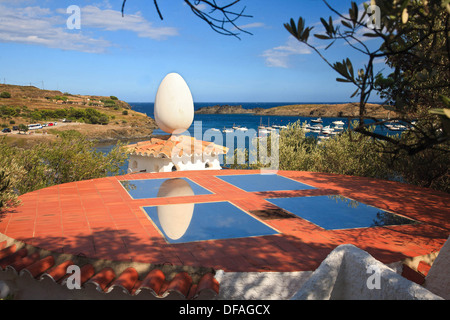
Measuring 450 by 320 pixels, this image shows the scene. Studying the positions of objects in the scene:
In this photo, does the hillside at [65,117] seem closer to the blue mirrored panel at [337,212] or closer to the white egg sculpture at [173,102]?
the white egg sculpture at [173,102]

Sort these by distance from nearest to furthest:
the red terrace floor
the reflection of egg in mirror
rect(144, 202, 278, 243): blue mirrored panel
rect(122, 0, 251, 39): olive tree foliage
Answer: rect(122, 0, 251, 39): olive tree foliage → the red terrace floor → rect(144, 202, 278, 243): blue mirrored panel → the reflection of egg in mirror

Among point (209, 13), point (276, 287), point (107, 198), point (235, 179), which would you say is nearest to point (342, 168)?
point (235, 179)

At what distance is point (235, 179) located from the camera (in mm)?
8570

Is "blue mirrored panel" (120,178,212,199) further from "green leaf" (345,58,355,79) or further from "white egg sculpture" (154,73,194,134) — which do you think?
"green leaf" (345,58,355,79)

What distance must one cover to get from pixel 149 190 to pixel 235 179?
227 cm

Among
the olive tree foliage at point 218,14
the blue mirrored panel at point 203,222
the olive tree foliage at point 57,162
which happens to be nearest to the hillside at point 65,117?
the olive tree foliage at point 57,162

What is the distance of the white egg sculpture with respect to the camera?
10.5m

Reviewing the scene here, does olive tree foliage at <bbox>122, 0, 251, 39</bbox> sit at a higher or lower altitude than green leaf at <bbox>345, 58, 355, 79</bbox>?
higher

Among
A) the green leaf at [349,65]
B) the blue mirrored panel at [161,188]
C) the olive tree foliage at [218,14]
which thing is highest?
the olive tree foliage at [218,14]

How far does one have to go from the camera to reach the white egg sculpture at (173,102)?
10.5m

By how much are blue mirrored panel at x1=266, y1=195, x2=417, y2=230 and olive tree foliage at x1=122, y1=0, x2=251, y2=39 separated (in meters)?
3.52

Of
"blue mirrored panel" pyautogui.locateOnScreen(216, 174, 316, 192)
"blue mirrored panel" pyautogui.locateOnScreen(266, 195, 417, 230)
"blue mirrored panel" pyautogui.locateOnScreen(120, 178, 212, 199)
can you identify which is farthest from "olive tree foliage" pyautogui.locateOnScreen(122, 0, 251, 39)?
"blue mirrored panel" pyautogui.locateOnScreen(216, 174, 316, 192)

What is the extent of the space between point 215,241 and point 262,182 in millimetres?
4007

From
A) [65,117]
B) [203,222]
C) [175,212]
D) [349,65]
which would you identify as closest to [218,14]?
[349,65]
